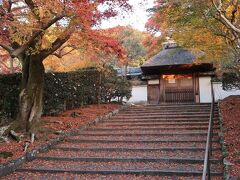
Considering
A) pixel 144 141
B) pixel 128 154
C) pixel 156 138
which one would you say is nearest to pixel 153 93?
pixel 156 138

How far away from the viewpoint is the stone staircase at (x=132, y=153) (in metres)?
9.27

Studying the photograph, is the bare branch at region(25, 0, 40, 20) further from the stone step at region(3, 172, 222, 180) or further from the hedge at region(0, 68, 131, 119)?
the stone step at region(3, 172, 222, 180)

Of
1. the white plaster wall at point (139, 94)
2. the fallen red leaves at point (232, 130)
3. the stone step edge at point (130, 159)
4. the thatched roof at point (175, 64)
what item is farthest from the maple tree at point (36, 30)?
the white plaster wall at point (139, 94)

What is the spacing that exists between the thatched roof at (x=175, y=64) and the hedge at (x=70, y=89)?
2.86 metres

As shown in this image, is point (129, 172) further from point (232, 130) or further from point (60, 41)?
point (60, 41)

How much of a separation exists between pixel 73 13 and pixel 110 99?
12478 mm

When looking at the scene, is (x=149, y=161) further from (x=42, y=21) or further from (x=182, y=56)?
(x=182, y=56)

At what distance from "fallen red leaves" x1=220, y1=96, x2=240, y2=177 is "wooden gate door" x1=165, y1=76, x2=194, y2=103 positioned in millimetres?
6561

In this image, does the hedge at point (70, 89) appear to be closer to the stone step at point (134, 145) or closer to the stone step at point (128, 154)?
the stone step at point (134, 145)

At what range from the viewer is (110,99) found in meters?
23.0

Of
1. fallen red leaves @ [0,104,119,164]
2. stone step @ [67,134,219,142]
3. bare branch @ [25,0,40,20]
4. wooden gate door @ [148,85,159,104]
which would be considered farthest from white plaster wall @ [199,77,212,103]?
bare branch @ [25,0,40,20]

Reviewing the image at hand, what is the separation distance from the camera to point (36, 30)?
443 inches

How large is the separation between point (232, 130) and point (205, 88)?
524 inches

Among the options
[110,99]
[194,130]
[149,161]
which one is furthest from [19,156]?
[110,99]
